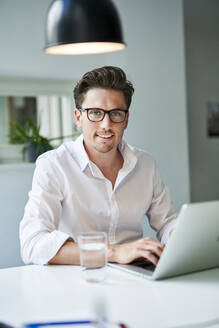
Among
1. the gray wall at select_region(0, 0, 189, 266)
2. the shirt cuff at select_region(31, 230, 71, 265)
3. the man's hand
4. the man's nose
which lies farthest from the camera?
the gray wall at select_region(0, 0, 189, 266)

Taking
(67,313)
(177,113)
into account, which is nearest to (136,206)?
(67,313)

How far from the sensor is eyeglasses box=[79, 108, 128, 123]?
2.04 meters

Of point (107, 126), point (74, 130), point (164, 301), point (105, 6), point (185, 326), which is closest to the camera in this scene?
point (185, 326)

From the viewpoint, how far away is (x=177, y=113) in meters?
4.35

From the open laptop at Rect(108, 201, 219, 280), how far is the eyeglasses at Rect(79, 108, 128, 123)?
76cm

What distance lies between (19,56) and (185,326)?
2896 millimetres

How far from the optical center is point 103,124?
203 cm

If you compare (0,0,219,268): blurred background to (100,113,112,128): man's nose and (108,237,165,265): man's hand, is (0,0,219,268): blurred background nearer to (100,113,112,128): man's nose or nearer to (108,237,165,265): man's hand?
(100,113,112,128): man's nose

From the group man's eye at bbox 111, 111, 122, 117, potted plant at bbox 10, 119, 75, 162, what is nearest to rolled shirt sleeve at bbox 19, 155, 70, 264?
man's eye at bbox 111, 111, 122, 117

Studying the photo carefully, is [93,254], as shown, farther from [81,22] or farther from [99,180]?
[81,22]

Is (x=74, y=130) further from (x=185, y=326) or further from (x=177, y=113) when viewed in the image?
(x=185, y=326)

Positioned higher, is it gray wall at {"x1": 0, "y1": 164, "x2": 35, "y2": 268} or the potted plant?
the potted plant

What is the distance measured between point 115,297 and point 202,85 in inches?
167

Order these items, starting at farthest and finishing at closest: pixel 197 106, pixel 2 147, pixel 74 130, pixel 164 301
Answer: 1. pixel 197 106
2. pixel 74 130
3. pixel 2 147
4. pixel 164 301
